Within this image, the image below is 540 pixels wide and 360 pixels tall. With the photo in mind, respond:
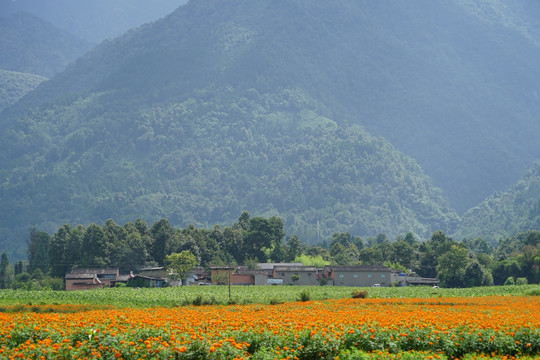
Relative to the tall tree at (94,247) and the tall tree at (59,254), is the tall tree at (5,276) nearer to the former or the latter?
the tall tree at (59,254)

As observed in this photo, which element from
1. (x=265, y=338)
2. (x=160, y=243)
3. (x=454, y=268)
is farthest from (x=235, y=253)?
(x=265, y=338)

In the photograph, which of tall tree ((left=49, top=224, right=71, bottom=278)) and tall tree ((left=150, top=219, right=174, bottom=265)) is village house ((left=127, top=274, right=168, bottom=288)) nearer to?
tall tree ((left=49, top=224, right=71, bottom=278))

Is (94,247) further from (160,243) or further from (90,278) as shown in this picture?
(90,278)

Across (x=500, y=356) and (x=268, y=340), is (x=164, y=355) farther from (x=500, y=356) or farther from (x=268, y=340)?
(x=500, y=356)

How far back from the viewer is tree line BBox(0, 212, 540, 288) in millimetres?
130250

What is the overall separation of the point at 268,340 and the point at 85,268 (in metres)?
123

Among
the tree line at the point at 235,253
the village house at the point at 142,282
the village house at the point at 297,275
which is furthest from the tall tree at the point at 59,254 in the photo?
the village house at the point at 297,275

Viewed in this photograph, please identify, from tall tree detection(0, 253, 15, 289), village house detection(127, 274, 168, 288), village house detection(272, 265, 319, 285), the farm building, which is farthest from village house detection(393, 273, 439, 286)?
tall tree detection(0, 253, 15, 289)

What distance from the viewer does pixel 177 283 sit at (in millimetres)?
134250

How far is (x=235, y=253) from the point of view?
175000mm

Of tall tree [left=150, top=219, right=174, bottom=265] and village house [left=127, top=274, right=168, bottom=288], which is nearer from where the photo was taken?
village house [left=127, top=274, right=168, bottom=288]

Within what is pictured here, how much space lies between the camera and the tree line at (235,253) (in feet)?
427

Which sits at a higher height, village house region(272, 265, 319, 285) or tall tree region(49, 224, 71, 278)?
tall tree region(49, 224, 71, 278)

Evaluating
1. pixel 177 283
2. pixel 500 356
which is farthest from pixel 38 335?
pixel 177 283
